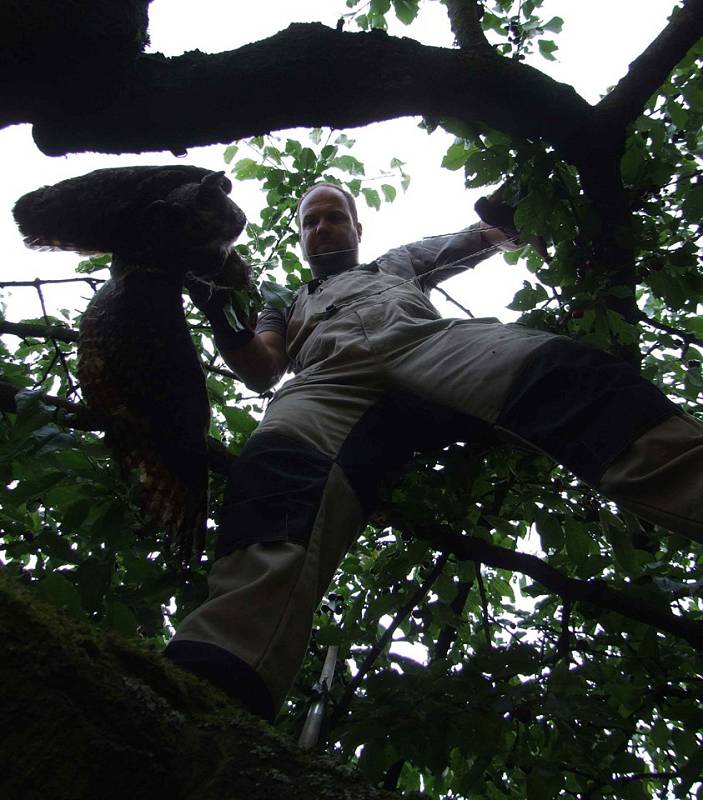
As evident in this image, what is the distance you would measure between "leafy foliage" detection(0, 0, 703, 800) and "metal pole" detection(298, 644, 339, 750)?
0.26 ft

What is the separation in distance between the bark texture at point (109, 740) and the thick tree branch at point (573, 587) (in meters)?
1.56

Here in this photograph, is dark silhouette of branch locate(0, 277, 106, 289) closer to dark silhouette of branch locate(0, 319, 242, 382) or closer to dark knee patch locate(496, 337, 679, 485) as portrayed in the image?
dark silhouette of branch locate(0, 319, 242, 382)

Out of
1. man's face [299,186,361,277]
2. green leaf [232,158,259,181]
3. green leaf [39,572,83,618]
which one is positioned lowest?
green leaf [39,572,83,618]

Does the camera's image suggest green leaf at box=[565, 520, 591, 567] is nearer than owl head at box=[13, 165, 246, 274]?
No

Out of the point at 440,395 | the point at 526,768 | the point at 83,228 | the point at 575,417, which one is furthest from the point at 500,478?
the point at 83,228

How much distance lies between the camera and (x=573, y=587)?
7.10 feet

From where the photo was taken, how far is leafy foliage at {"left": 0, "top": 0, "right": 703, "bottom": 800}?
1.83 m

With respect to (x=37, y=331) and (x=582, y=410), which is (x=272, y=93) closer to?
(x=37, y=331)

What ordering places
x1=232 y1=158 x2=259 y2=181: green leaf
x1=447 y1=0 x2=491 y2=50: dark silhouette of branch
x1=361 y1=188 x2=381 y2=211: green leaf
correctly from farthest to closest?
x1=361 y1=188 x2=381 y2=211: green leaf → x1=232 y1=158 x2=259 y2=181: green leaf → x1=447 y1=0 x2=491 y2=50: dark silhouette of branch

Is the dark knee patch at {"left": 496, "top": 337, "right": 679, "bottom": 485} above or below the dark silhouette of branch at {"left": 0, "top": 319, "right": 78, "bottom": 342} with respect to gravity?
above

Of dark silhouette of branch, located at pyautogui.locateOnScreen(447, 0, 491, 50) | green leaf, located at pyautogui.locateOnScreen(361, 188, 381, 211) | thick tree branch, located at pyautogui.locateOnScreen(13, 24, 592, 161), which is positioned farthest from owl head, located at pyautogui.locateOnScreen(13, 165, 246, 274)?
green leaf, located at pyautogui.locateOnScreen(361, 188, 381, 211)

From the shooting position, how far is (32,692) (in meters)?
0.64

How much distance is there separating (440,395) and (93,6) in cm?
140

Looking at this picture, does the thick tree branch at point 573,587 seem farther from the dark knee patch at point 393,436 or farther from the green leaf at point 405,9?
the green leaf at point 405,9
